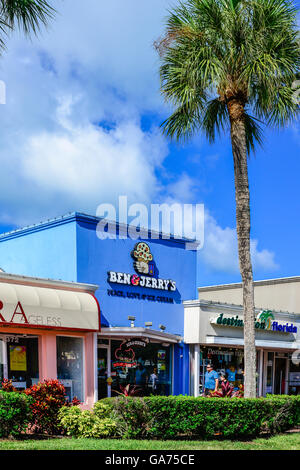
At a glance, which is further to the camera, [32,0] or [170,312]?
[170,312]

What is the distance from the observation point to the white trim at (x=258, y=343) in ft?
66.8

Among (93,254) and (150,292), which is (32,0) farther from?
(150,292)

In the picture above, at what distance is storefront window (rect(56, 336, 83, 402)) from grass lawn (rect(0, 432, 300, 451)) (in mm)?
5234

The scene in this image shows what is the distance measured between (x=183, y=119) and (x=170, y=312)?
7.50m

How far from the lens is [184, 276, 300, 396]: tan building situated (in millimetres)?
20422

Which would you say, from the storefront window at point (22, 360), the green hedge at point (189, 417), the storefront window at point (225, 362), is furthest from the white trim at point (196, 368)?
the green hedge at point (189, 417)

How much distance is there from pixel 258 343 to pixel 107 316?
7.51 metres

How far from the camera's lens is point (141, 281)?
1948cm

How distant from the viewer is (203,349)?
21.3 metres

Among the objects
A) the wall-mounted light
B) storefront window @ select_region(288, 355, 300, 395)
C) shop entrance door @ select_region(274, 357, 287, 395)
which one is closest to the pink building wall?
the wall-mounted light

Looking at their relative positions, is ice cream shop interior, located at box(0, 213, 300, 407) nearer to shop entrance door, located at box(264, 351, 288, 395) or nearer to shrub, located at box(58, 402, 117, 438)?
shop entrance door, located at box(264, 351, 288, 395)

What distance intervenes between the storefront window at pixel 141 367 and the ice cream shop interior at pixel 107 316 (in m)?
0.04
